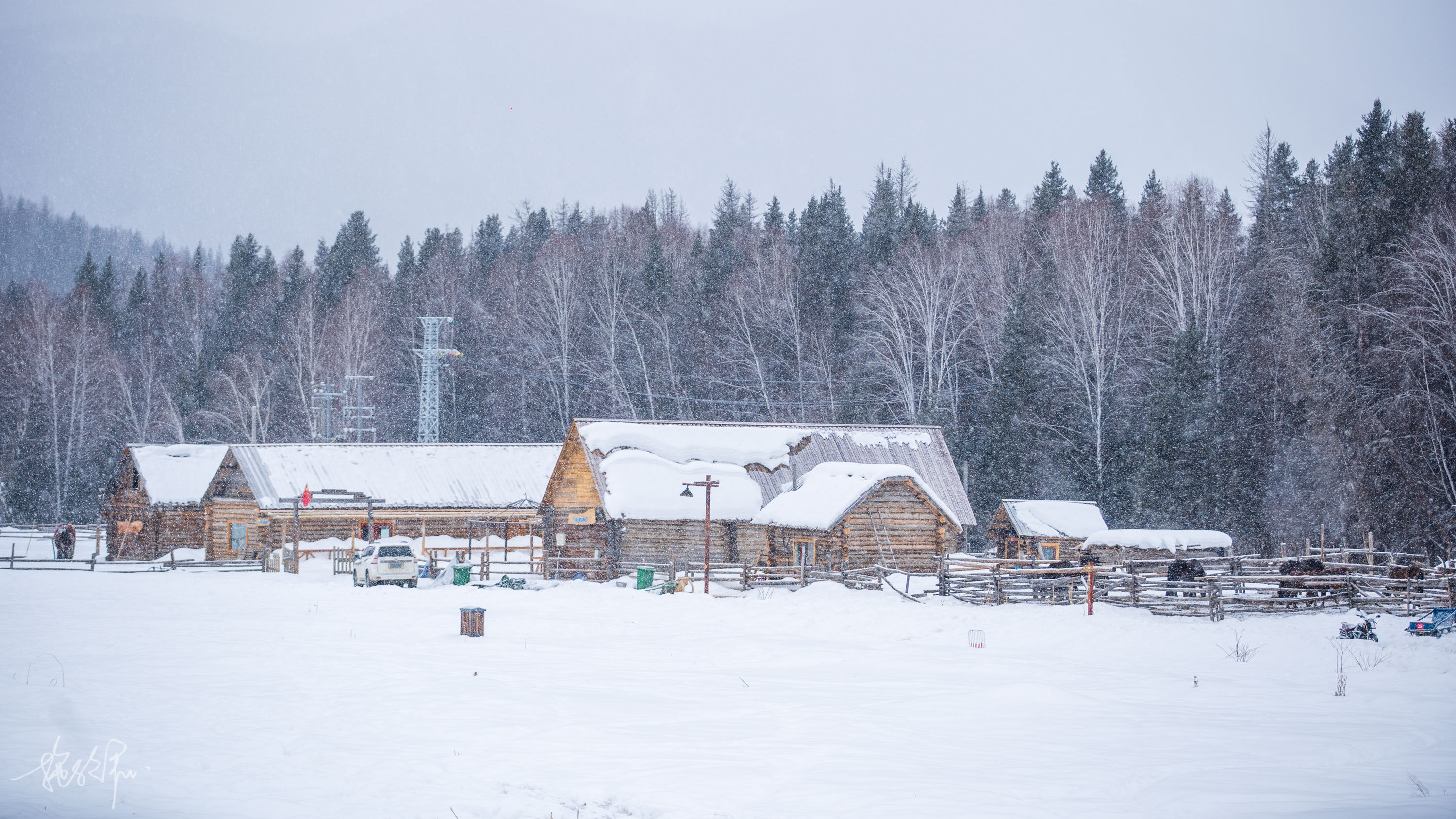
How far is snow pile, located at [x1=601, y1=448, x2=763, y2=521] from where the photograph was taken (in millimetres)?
35500

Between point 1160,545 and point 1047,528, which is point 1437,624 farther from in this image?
point 1047,528

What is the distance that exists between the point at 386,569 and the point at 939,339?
36.2 m

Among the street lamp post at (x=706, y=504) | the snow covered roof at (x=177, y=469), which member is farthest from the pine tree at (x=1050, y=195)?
the snow covered roof at (x=177, y=469)

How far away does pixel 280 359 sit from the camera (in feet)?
241

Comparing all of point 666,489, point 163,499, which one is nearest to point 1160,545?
point 666,489

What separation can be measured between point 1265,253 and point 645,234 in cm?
4067

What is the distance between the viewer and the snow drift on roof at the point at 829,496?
107 ft

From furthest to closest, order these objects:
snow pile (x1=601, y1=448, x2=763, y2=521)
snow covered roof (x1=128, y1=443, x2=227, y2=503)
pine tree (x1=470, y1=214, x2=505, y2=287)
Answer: pine tree (x1=470, y1=214, x2=505, y2=287), snow covered roof (x1=128, y1=443, x2=227, y2=503), snow pile (x1=601, y1=448, x2=763, y2=521)

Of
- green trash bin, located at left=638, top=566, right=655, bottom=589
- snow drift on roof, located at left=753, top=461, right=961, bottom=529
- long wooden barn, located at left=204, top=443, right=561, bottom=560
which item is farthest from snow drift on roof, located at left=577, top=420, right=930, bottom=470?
long wooden barn, located at left=204, top=443, right=561, bottom=560

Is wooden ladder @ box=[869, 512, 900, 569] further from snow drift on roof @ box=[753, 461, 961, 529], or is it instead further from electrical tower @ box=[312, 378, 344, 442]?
electrical tower @ box=[312, 378, 344, 442]

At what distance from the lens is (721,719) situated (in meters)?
13.0

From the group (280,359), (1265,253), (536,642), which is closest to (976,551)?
(1265,253)

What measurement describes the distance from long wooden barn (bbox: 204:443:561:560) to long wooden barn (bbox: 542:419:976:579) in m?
6.58

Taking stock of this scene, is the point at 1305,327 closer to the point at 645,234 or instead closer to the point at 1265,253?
the point at 1265,253
